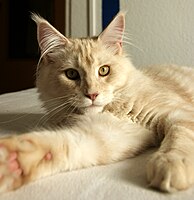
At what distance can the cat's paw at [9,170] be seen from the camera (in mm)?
638

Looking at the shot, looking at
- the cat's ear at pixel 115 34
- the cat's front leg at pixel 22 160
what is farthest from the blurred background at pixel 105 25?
the cat's front leg at pixel 22 160

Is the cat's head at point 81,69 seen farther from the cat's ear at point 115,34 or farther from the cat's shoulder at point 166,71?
the cat's shoulder at point 166,71

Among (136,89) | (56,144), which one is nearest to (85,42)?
(136,89)

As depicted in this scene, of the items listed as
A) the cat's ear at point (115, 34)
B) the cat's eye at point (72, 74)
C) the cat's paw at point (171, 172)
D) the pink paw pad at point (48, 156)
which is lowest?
the pink paw pad at point (48, 156)

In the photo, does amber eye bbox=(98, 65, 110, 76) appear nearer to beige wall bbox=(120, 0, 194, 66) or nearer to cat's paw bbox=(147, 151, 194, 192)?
cat's paw bbox=(147, 151, 194, 192)

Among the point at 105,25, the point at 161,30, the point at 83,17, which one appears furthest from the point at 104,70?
the point at 83,17

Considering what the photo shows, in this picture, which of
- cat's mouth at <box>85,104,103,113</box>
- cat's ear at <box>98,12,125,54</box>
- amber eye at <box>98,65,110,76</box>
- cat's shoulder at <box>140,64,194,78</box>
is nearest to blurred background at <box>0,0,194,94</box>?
cat's shoulder at <box>140,64,194,78</box>

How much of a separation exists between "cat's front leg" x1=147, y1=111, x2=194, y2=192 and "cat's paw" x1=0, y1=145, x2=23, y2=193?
9.9 inches

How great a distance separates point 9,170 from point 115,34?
72 cm

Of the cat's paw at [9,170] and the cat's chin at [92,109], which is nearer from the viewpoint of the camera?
the cat's paw at [9,170]

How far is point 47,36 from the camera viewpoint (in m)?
1.19

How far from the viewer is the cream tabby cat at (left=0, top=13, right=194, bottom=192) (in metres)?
0.67

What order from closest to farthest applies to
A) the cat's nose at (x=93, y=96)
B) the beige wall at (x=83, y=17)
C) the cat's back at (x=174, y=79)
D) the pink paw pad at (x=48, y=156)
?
the pink paw pad at (x=48, y=156) < the cat's nose at (x=93, y=96) < the cat's back at (x=174, y=79) < the beige wall at (x=83, y=17)

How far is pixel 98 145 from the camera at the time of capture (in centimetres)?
85
